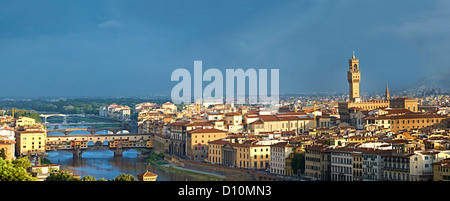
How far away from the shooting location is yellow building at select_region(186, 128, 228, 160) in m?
30.7

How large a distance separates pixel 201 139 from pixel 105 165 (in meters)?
4.05

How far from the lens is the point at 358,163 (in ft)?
64.1

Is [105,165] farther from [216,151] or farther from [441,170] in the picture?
[441,170]

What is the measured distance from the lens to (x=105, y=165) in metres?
30.2

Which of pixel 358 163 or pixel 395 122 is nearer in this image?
pixel 358 163

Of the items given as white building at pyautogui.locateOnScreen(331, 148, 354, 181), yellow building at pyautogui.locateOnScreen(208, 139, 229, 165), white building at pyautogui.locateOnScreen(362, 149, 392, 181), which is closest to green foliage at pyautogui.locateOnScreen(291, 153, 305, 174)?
white building at pyautogui.locateOnScreen(331, 148, 354, 181)

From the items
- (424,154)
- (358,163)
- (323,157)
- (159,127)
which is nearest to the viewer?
(424,154)

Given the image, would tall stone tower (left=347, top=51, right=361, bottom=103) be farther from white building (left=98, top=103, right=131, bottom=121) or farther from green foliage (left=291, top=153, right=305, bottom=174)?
white building (left=98, top=103, right=131, bottom=121)

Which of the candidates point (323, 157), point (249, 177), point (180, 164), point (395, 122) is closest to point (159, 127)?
point (180, 164)

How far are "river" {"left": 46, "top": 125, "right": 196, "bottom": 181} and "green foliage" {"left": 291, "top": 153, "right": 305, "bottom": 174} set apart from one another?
4.51 m

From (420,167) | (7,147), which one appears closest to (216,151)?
(7,147)

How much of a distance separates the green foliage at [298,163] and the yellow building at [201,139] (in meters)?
8.64
